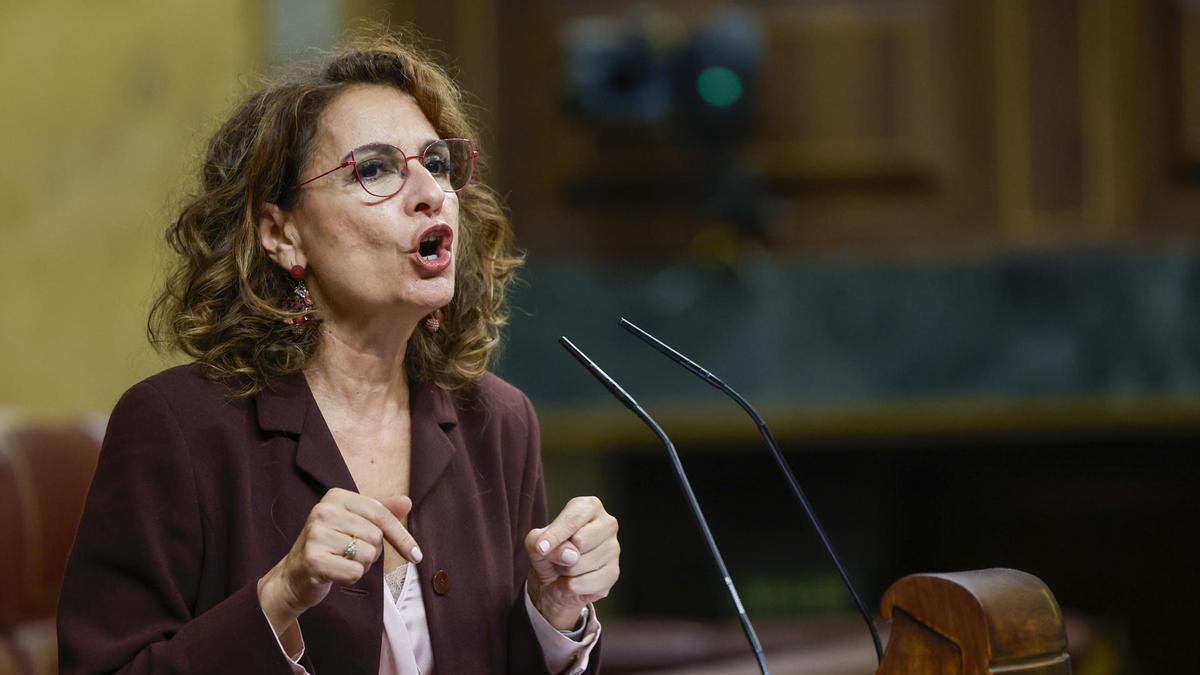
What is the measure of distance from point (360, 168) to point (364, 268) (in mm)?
103

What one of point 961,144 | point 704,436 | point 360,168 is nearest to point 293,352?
point 360,168

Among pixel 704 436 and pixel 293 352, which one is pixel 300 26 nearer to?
pixel 704 436

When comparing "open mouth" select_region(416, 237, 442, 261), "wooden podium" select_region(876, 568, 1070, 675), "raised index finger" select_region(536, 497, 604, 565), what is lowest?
"wooden podium" select_region(876, 568, 1070, 675)

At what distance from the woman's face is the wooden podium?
578 mm

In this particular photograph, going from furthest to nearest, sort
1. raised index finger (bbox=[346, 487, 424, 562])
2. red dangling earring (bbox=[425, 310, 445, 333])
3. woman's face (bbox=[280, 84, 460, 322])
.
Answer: red dangling earring (bbox=[425, 310, 445, 333])
woman's face (bbox=[280, 84, 460, 322])
raised index finger (bbox=[346, 487, 424, 562])

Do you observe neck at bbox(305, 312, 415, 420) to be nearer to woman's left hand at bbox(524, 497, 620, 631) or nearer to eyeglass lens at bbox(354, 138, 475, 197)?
eyeglass lens at bbox(354, 138, 475, 197)

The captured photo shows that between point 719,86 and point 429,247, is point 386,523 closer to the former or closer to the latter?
point 429,247

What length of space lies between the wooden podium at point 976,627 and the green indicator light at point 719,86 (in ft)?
8.84

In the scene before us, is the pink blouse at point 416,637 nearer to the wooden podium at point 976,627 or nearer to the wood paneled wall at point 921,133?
the wooden podium at point 976,627

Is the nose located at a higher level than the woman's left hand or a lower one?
higher

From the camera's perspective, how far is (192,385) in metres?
1.56

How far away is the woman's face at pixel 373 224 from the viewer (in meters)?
1.57

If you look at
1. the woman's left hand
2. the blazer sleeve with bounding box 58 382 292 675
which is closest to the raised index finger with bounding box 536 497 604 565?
the woman's left hand

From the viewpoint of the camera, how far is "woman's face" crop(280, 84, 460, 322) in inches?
61.6
